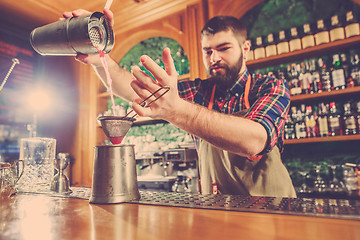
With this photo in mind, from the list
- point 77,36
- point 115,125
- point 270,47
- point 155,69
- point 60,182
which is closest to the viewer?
point 155,69

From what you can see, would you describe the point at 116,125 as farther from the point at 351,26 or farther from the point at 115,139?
the point at 351,26

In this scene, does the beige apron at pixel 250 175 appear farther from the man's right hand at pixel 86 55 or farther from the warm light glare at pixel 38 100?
the warm light glare at pixel 38 100

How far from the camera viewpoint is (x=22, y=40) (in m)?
3.55

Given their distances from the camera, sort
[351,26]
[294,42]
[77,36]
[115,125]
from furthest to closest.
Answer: [294,42] → [351,26] → [77,36] → [115,125]

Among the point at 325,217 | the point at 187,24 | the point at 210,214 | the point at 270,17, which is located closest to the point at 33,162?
the point at 210,214

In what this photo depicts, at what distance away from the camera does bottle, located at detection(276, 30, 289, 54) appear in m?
2.52

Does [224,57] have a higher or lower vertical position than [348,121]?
higher

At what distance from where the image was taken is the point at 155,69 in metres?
0.75

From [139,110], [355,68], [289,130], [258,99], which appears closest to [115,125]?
[139,110]

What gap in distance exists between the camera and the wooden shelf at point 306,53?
7.45 feet

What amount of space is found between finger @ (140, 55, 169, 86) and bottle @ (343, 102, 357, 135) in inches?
82.9

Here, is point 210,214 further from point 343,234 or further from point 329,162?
point 329,162

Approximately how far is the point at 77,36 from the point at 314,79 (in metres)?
2.20

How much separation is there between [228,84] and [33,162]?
118cm
